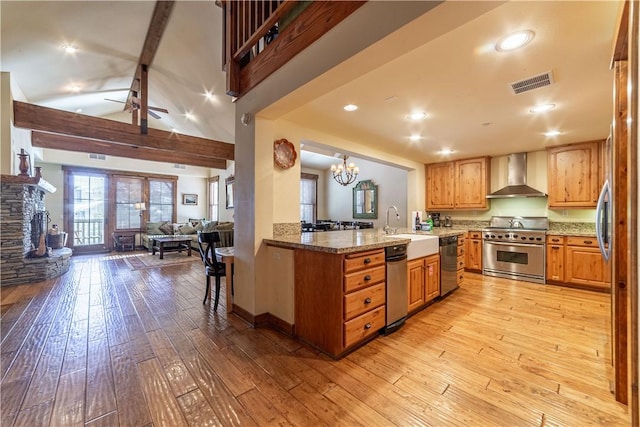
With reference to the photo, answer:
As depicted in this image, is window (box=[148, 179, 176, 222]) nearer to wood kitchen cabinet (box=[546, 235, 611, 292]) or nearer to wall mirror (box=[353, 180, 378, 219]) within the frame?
wall mirror (box=[353, 180, 378, 219])

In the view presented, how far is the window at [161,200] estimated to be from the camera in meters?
9.30

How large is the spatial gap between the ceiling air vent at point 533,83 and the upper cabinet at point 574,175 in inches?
116

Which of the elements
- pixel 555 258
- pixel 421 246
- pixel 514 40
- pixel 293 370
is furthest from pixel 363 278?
pixel 555 258

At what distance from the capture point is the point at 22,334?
8.29ft

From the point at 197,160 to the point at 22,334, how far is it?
6.69 meters

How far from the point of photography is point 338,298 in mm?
2111

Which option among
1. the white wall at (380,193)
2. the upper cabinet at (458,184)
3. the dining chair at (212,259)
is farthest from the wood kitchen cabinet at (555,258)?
the dining chair at (212,259)

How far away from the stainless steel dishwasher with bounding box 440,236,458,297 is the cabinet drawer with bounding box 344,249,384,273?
4.83 feet

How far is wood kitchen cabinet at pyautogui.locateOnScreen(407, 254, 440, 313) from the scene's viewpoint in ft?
9.66

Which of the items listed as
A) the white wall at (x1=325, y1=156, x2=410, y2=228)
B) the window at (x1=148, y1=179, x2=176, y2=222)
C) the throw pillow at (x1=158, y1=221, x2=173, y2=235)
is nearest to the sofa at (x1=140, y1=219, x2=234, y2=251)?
the throw pillow at (x1=158, y1=221, x2=173, y2=235)

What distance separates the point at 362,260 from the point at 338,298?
0.40m

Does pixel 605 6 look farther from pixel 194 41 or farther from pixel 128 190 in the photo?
pixel 128 190

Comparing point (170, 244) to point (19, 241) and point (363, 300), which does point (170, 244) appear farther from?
point (363, 300)

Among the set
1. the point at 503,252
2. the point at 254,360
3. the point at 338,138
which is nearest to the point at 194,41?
the point at 338,138
